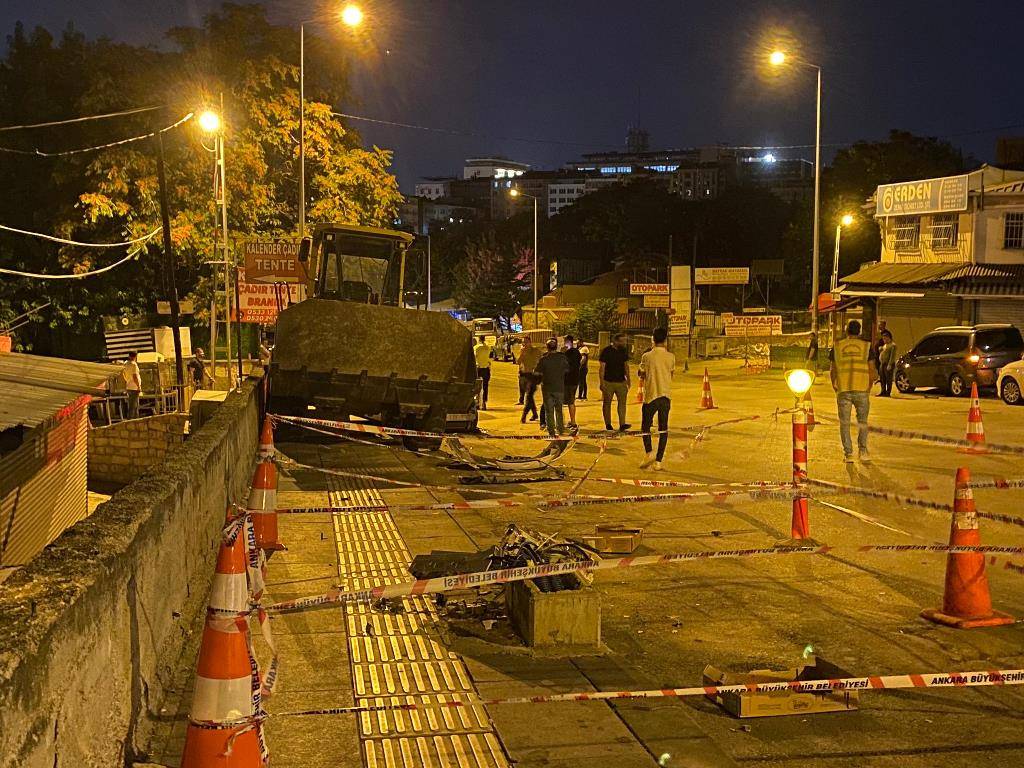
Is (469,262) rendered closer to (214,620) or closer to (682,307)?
(682,307)

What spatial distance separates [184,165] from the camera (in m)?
36.5

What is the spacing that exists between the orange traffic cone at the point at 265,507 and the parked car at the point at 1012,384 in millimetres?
18305

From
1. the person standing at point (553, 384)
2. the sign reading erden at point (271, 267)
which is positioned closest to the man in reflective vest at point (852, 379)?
the person standing at point (553, 384)

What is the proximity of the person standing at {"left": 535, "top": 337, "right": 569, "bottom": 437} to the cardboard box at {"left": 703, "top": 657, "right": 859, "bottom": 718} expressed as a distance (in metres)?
11.6

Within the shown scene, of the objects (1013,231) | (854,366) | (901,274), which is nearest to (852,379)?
(854,366)

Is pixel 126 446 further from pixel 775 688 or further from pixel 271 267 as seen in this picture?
pixel 775 688

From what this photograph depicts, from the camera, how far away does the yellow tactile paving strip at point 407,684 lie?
5.01 m

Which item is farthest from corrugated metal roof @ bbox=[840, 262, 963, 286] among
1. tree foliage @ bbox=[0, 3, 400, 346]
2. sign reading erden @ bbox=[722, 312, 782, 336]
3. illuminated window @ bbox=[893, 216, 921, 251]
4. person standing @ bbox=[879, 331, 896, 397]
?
tree foliage @ bbox=[0, 3, 400, 346]

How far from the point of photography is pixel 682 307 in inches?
1489

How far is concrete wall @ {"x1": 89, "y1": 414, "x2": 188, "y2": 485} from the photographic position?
26.3 m

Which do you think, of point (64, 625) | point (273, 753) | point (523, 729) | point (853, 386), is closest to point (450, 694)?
point (523, 729)

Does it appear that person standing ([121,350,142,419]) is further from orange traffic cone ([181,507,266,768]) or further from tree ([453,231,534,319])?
tree ([453,231,534,319])

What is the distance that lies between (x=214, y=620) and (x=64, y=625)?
0.73 meters

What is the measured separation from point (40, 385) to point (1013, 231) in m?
32.7
